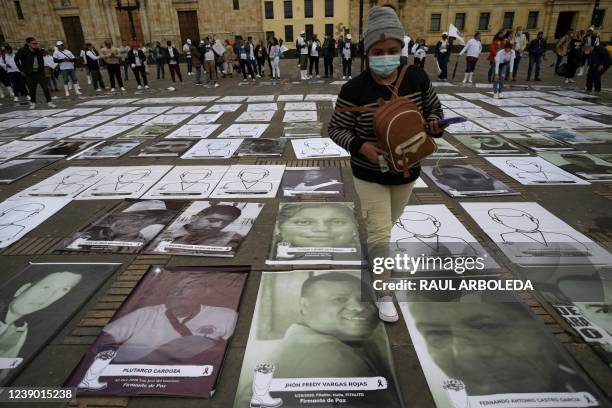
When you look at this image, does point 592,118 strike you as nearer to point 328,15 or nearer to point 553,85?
point 553,85

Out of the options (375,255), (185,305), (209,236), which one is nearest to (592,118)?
(375,255)

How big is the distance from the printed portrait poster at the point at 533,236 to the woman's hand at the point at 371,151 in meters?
2.06

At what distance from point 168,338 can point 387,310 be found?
1.64m

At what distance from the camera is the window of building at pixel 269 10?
37.5 metres

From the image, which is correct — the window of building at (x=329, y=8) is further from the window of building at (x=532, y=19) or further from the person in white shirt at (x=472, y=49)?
the person in white shirt at (x=472, y=49)

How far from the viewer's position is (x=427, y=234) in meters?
3.76

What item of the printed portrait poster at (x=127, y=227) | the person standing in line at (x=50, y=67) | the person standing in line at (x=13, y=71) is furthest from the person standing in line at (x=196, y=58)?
the printed portrait poster at (x=127, y=227)

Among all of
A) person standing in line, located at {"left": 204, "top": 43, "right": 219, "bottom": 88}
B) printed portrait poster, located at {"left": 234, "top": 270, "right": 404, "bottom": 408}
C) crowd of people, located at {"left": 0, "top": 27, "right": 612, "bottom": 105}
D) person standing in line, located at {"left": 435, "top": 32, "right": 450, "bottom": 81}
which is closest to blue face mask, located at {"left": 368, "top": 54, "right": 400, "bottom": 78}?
printed portrait poster, located at {"left": 234, "top": 270, "right": 404, "bottom": 408}

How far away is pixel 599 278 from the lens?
118 inches

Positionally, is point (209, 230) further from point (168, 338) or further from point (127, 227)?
point (168, 338)

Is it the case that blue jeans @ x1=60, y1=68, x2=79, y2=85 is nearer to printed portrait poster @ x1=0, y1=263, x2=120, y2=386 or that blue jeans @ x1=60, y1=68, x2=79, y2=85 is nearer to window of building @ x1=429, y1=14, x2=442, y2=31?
printed portrait poster @ x1=0, y1=263, x2=120, y2=386

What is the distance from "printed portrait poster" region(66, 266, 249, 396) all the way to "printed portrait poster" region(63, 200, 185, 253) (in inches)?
30.2

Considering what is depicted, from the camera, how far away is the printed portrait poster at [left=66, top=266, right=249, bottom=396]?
7.19ft

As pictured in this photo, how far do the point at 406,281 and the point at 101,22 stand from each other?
134ft
